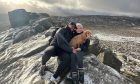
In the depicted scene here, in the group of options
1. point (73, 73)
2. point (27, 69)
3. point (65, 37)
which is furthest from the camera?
point (27, 69)

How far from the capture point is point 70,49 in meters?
18.5

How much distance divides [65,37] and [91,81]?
9.05ft

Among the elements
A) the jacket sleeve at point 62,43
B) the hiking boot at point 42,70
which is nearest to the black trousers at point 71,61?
the jacket sleeve at point 62,43

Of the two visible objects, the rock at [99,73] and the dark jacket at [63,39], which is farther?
the rock at [99,73]

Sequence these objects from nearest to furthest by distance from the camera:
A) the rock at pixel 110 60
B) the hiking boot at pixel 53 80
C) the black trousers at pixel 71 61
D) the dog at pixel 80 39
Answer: the black trousers at pixel 71 61, the dog at pixel 80 39, the hiking boot at pixel 53 80, the rock at pixel 110 60

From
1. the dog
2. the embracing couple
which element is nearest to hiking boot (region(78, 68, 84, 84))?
the embracing couple

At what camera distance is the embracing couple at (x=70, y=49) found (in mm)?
18344

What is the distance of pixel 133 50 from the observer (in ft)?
136

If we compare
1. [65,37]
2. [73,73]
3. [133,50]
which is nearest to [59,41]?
[65,37]

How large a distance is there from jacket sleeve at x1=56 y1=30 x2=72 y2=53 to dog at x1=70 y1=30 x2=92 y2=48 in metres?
0.55

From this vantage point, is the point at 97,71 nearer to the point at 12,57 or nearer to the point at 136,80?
the point at 136,80

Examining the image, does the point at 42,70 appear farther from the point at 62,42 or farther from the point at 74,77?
the point at 74,77

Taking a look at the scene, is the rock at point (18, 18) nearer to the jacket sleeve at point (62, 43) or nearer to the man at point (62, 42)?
the man at point (62, 42)

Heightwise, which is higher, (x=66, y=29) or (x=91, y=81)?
(x=66, y=29)
